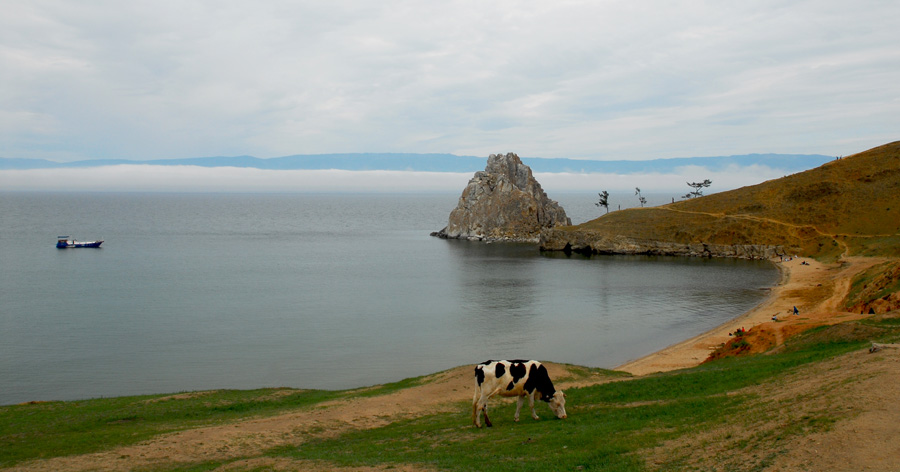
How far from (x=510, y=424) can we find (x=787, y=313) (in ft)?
168

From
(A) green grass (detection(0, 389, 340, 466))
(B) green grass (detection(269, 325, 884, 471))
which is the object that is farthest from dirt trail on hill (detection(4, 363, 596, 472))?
(A) green grass (detection(0, 389, 340, 466))

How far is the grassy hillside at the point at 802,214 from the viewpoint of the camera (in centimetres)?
11964

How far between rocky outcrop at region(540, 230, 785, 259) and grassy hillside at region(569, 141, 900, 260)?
224cm

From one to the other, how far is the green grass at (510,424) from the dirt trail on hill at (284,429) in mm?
664

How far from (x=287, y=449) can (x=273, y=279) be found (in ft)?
246

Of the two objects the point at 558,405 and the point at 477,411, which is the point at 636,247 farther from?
the point at 477,411

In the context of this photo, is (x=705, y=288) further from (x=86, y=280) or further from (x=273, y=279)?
(x=86, y=280)

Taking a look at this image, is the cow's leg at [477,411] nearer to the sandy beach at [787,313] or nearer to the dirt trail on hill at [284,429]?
the dirt trail on hill at [284,429]

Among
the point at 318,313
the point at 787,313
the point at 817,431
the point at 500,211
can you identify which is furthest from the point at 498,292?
the point at 500,211

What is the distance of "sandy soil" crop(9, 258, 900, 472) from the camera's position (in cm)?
1321

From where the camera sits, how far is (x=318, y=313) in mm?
67750

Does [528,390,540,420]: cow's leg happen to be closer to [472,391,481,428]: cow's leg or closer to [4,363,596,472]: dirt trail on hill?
[4,363,596,472]: dirt trail on hill

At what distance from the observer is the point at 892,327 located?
28.6 meters

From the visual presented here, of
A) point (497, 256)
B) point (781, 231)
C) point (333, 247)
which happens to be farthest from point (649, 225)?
point (333, 247)
